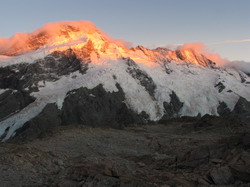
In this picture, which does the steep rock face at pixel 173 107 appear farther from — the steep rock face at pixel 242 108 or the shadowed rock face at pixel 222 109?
the steep rock face at pixel 242 108

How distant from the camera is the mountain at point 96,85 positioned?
138250 millimetres

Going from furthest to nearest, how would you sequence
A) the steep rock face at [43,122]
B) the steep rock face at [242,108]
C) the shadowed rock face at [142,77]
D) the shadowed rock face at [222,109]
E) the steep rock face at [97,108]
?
the shadowed rock face at [222,109], the shadowed rock face at [142,77], the steep rock face at [242,108], the steep rock face at [97,108], the steep rock face at [43,122]

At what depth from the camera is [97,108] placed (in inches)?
5659

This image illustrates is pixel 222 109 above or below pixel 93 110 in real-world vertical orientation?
below

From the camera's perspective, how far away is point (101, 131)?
47.4 m

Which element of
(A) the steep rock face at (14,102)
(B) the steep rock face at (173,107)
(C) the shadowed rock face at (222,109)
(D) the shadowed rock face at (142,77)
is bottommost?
(C) the shadowed rock face at (222,109)

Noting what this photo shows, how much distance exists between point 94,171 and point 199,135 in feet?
92.5

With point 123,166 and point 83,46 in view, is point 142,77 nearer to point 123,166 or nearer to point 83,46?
point 83,46

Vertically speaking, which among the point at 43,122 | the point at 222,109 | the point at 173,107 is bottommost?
the point at 222,109

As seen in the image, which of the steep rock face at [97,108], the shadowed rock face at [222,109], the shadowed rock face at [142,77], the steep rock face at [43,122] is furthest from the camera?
the shadowed rock face at [222,109]

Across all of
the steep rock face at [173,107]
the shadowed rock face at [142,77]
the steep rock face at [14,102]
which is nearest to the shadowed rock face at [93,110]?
the steep rock face at [173,107]

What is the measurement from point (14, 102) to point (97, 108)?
2721cm

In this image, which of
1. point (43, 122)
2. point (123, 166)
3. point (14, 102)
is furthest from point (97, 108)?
point (123, 166)

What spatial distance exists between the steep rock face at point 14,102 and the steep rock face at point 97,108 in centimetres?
1376
